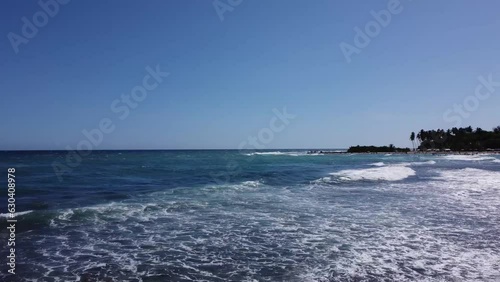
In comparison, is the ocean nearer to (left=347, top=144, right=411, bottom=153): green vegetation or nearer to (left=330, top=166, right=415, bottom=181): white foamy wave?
(left=330, top=166, right=415, bottom=181): white foamy wave

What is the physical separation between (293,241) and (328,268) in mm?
2506

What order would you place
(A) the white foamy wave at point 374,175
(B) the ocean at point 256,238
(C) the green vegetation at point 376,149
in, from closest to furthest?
(B) the ocean at point 256,238 < (A) the white foamy wave at point 374,175 < (C) the green vegetation at point 376,149

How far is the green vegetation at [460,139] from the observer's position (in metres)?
120

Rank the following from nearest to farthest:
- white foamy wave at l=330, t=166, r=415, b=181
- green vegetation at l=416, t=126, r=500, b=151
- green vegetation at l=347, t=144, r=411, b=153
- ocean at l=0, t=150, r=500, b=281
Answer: ocean at l=0, t=150, r=500, b=281 → white foamy wave at l=330, t=166, r=415, b=181 → green vegetation at l=416, t=126, r=500, b=151 → green vegetation at l=347, t=144, r=411, b=153

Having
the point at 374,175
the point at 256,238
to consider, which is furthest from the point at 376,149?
the point at 256,238

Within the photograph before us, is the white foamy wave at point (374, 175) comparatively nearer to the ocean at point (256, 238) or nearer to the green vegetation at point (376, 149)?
the ocean at point (256, 238)

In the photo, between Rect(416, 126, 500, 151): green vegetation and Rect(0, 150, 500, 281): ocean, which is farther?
Rect(416, 126, 500, 151): green vegetation

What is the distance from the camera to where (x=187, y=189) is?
76.9 ft

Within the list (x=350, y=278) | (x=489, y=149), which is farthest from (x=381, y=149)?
(x=350, y=278)

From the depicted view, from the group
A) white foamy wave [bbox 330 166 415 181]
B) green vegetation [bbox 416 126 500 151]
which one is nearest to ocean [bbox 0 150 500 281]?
white foamy wave [bbox 330 166 415 181]

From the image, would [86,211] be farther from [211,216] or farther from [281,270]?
[281,270]

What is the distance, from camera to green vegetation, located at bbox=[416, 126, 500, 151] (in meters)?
120

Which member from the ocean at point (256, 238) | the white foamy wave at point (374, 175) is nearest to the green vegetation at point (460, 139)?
the white foamy wave at point (374, 175)

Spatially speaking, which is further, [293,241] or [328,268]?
[293,241]
